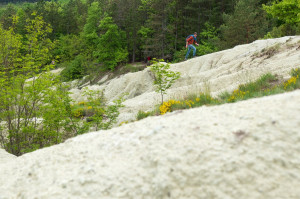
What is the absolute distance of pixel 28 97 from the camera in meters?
9.36

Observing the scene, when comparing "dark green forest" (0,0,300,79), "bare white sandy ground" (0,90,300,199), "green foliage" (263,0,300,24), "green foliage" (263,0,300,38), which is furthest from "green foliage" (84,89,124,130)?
"dark green forest" (0,0,300,79)

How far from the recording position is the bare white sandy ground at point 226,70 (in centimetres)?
1009

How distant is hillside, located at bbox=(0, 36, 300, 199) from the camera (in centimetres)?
235

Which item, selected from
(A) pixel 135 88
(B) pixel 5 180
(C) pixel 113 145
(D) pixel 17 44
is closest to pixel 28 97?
(D) pixel 17 44

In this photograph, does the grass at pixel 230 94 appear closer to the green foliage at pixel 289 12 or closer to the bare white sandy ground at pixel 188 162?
the bare white sandy ground at pixel 188 162

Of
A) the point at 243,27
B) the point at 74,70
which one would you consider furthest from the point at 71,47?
the point at 243,27

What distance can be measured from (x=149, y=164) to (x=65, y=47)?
50.1m

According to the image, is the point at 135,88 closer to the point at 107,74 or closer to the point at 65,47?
the point at 107,74

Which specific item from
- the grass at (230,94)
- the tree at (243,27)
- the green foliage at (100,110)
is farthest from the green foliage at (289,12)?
the green foliage at (100,110)

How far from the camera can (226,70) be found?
1391 centimetres

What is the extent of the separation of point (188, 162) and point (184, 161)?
0.05m

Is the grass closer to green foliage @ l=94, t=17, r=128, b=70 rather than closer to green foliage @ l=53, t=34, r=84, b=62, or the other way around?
green foliage @ l=94, t=17, r=128, b=70

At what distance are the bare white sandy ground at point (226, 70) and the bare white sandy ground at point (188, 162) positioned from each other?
468cm

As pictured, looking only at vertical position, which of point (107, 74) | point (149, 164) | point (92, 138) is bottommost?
point (107, 74)
